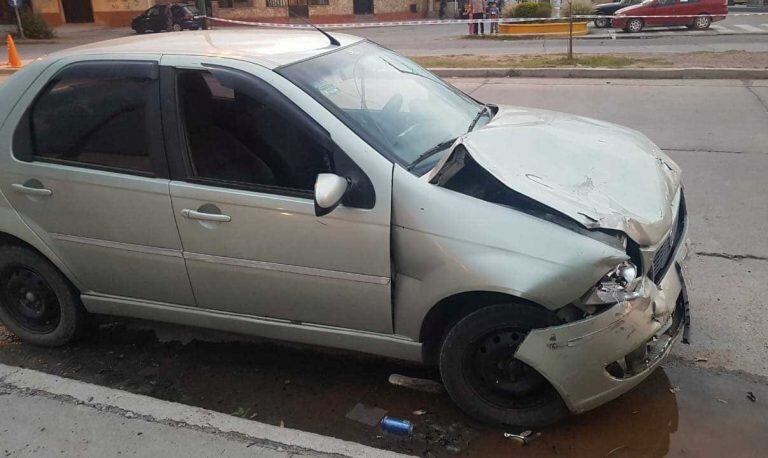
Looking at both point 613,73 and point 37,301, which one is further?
point 613,73

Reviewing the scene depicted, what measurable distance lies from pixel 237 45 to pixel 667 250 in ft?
8.24

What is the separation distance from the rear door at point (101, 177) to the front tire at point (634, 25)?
22.7m

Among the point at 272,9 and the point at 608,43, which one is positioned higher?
the point at 272,9

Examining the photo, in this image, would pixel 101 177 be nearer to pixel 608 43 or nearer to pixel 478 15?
pixel 608 43

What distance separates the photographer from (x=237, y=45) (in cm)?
352

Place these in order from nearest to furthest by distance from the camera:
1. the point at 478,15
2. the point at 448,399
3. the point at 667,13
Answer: the point at 448,399 → the point at 667,13 → the point at 478,15

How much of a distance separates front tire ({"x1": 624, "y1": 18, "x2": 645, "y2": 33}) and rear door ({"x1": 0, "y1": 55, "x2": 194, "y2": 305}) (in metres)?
22.7

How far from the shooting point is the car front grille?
9.38 ft

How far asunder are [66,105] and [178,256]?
1.11 m

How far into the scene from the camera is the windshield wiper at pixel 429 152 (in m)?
3.03

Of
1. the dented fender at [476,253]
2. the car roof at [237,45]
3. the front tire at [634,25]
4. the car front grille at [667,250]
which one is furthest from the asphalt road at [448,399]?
the front tire at [634,25]

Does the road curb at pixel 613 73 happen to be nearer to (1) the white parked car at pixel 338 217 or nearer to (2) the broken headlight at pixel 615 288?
(1) the white parked car at pixel 338 217

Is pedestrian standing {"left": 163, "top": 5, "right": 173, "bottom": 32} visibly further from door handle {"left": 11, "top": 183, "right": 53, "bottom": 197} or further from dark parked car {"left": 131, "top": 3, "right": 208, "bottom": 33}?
door handle {"left": 11, "top": 183, "right": 53, "bottom": 197}

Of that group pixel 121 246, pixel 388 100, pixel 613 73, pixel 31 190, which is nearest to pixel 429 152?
pixel 388 100
